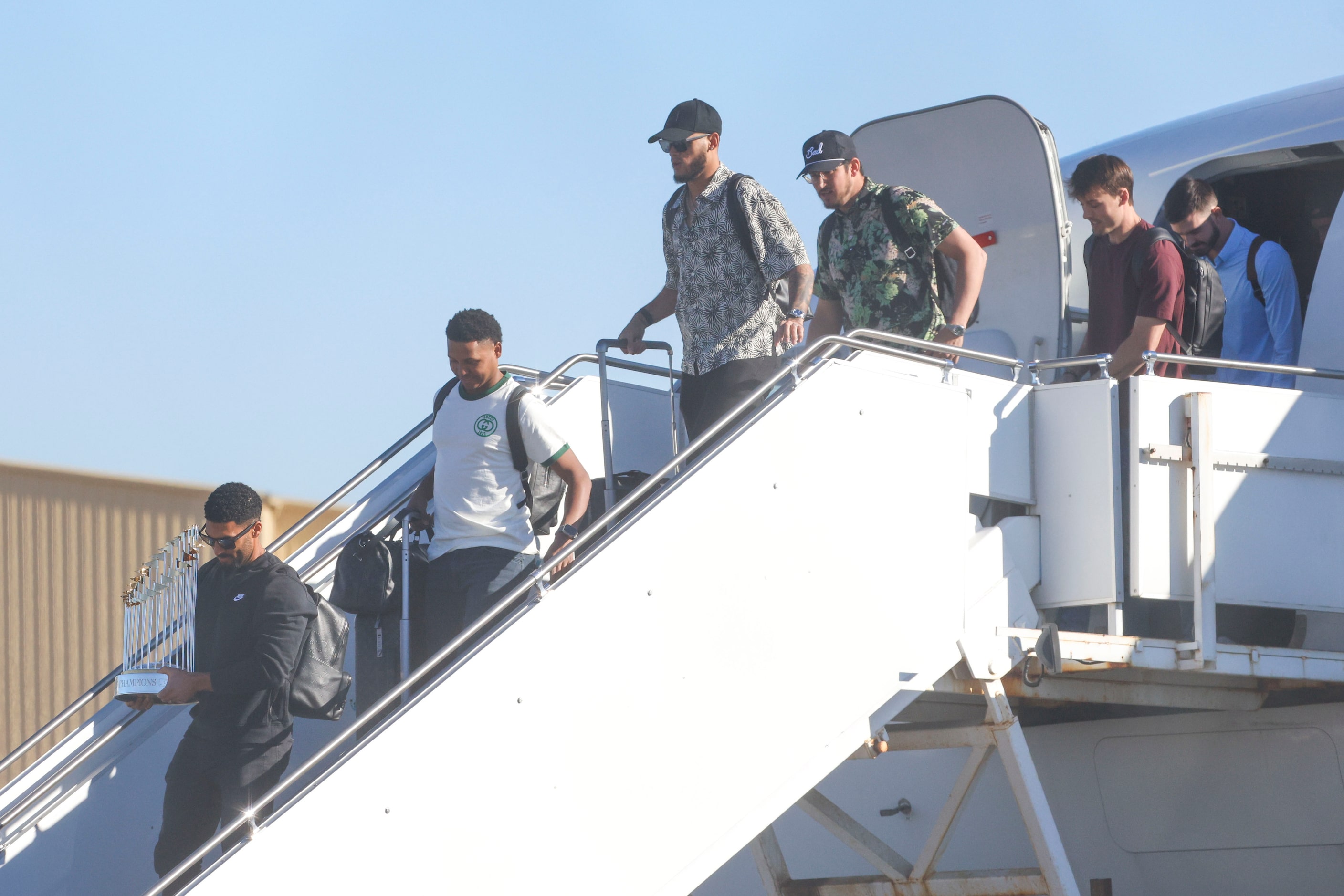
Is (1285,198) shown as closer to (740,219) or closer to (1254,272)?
(1254,272)

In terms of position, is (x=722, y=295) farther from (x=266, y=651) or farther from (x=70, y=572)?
(x=70, y=572)

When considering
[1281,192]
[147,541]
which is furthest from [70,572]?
[1281,192]

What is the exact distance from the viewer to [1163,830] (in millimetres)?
6543

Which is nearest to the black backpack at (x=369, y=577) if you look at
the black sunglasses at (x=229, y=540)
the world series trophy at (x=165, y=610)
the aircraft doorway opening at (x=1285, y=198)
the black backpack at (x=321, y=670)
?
the black backpack at (x=321, y=670)

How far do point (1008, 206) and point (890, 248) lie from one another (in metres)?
1.90

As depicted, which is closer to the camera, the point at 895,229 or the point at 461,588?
the point at 461,588

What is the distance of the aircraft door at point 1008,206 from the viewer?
738 cm

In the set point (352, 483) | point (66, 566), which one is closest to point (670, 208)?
point (352, 483)

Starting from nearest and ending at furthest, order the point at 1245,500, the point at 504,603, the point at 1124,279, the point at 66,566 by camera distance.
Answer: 1. the point at 504,603
2. the point at 1245,500
3. the point at 1124,279
4. the point at 66,566

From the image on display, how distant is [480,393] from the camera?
214 inches

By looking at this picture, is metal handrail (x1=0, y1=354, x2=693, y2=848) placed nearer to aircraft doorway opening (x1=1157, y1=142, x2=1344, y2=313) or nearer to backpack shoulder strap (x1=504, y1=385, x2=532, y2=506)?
backpack shoulder strap (x1=504, y1=385, x2=532, y2=506)

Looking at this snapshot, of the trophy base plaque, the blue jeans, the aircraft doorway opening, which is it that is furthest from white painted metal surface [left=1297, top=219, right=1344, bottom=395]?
the trophy base plaque

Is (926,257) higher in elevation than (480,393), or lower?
higher

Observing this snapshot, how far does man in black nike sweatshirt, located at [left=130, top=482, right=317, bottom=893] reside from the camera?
493 centimetres
